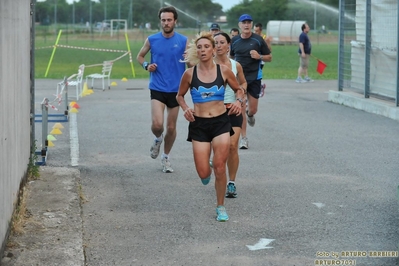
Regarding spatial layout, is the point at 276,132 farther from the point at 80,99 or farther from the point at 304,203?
the point at 80,99

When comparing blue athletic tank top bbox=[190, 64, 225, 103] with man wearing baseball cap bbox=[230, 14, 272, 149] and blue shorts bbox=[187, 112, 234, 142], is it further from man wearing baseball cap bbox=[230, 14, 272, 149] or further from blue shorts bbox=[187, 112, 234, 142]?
man wearing baseball cap bbox=[230, 14, 272, 149]

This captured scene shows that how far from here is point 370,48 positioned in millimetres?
19984

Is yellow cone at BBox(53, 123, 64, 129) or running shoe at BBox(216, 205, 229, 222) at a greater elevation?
running shoe at BBox(216, 205, 229, 222)

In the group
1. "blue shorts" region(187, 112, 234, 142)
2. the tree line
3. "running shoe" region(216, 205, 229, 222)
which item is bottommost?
"running shoe" region(216, 205, 229, 222)

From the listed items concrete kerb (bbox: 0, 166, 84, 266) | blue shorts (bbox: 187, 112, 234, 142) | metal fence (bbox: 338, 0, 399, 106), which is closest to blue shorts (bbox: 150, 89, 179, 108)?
concrete kerb (bbox: 0, 166, 84, 266)

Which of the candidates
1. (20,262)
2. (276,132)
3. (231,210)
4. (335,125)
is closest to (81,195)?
(231,210)

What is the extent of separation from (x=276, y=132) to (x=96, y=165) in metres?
4.45

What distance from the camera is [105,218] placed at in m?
8.27

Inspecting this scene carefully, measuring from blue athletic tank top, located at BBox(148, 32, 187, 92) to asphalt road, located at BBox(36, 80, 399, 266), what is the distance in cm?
108

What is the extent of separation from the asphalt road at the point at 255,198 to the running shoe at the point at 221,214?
0.07m

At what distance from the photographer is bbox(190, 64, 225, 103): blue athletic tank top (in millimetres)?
8477

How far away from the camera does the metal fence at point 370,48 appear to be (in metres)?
18.6

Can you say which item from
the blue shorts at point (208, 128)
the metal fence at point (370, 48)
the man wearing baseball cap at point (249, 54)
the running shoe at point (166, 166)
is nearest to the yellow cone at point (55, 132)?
the man wearing baseball cap at point (249, 54)

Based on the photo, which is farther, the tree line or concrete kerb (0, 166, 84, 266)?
the tree line
